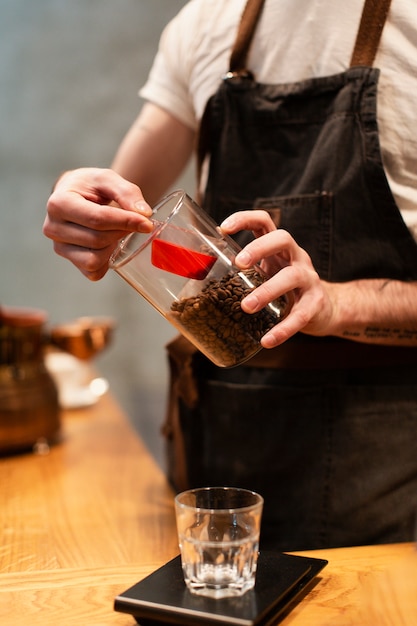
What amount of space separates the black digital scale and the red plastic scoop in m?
0.34

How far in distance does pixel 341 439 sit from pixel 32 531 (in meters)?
0.55

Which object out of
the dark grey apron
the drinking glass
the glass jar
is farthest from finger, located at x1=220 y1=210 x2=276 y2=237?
the drinking glass

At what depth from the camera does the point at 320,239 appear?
4.24ft

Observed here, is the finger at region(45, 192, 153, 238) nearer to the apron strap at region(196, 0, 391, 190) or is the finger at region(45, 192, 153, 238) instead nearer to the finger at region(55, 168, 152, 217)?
the finger at region(55, 168, 152, 217)

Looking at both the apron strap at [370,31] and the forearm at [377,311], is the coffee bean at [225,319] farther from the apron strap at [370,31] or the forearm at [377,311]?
the apron strap at [370,31]

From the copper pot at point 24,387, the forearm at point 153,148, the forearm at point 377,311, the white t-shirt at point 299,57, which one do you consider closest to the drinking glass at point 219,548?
the forearm at point 377,311

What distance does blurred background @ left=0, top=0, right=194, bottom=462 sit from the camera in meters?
3.32

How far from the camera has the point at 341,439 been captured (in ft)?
4.36

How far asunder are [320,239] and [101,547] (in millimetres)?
619

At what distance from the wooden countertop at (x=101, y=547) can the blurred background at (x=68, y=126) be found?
1.24 metres

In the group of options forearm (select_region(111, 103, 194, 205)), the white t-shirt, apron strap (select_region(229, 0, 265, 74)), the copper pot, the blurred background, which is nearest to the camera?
the white t-shirt

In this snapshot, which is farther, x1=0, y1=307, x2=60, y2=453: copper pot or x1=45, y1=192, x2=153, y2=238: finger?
x1=0, y1=307, x2=60, y2=453: copper pot

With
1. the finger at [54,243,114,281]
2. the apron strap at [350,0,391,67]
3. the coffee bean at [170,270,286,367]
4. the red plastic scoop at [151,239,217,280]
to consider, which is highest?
the apron strap at [350,0,391,67]

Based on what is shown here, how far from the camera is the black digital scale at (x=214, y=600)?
29.3 inches
